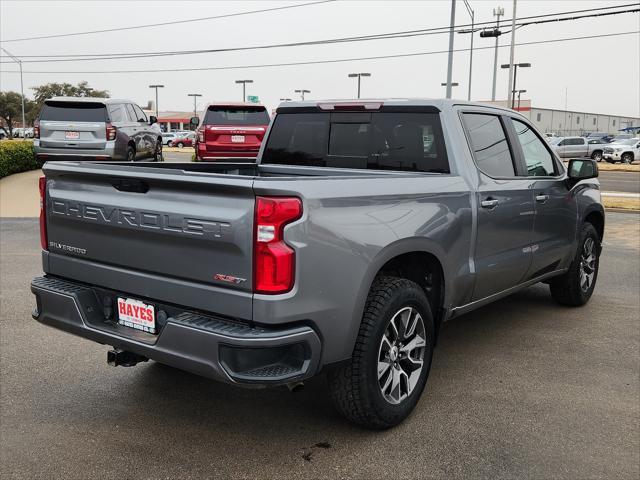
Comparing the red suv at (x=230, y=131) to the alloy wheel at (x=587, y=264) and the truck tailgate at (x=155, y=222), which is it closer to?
the alloy wheel at (x=587, y=264)

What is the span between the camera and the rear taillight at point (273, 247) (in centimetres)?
279

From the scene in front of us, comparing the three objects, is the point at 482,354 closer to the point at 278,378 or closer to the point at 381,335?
the point at 381,335

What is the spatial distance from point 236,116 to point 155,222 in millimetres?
12248

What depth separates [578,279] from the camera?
612 centimetres

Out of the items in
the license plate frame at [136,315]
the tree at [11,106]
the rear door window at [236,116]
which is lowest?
the license plate frame at [136,315]

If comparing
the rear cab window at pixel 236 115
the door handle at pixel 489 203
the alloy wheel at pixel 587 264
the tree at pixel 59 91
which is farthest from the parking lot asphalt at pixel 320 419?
the tree at pixel 59 91

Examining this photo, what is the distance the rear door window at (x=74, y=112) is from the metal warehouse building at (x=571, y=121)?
9229cm

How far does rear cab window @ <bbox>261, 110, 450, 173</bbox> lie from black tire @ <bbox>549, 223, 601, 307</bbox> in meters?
2.44

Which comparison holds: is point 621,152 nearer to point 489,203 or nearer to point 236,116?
point 236,116

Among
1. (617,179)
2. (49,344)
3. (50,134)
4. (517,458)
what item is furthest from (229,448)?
(617,179)

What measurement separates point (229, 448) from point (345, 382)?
28.2 inches

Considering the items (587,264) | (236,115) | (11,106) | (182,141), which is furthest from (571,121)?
(587,264)

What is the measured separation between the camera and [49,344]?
4.96 m

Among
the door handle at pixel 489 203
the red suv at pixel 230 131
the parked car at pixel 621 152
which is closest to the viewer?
the door handle at pixel 489 203
